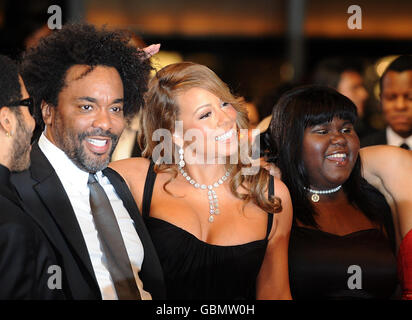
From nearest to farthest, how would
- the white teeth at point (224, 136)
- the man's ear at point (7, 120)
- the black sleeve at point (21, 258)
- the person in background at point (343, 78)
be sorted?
the black sleeve at point (21, 258), the man's ear at point (7, 120), the white teeth at point (224, 136), the person in background at point (343, 78)

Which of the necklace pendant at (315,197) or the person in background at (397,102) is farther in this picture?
the person in background at (397,102)

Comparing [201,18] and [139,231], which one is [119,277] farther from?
[201,18]

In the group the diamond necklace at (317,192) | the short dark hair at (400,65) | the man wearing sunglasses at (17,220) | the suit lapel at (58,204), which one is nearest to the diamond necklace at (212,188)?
the diamond necklace at (317,192)

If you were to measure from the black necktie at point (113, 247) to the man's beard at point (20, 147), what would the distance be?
10.3 inches

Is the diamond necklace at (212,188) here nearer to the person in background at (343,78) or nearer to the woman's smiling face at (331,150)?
the woman's smiling face at (331,150)

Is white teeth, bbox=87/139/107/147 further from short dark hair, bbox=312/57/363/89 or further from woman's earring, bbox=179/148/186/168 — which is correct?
short dark hair, bbox=312/57/363/89

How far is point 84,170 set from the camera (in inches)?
77.7

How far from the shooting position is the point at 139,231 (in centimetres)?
202

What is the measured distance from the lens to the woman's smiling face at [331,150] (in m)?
2.26

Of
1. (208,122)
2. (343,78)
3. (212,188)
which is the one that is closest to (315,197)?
(212,188)

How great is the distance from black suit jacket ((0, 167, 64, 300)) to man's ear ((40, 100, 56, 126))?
0.29m

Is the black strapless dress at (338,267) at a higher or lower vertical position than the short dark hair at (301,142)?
lower
